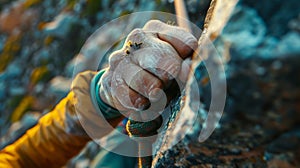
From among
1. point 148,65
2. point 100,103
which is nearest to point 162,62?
point 148,65

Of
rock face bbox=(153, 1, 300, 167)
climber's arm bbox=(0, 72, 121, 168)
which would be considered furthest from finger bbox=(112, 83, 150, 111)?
climber's arm bbox=(0, 72, 121, 168)

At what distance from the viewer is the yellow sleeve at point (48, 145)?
5.85ft

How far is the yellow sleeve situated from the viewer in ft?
5.85

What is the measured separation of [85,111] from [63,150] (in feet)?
1.02

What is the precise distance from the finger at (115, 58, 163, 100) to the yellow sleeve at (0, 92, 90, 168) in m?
0.78

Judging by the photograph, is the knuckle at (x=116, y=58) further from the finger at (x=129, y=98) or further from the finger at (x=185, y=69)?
the finger at (x=185, y=69)

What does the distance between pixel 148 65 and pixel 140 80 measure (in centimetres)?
5

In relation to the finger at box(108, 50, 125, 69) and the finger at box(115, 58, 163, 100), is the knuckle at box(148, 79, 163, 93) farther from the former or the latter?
the finger at box(108, 50, 125, 69)

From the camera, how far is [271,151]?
718 millimetres

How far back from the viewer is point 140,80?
102cm

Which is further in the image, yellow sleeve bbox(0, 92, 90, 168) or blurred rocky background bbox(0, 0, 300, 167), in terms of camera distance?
yellow sleeve bbox(0, 92, 90, 168)

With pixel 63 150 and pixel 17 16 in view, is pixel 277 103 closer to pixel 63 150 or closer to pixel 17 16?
pixel 63 150

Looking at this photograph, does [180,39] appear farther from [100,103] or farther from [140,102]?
[100,103]

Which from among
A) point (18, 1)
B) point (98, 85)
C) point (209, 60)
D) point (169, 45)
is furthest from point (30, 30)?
point (209, 60)
